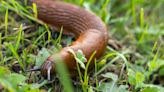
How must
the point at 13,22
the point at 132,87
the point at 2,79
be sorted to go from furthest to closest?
the point at 13,22 → the point at 132,87 → the point at 2,79

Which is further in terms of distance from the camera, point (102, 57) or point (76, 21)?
point (76, 21)

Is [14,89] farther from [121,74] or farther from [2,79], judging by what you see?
[121,74]

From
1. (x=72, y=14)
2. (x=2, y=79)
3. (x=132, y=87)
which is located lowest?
(x=132, y=87)

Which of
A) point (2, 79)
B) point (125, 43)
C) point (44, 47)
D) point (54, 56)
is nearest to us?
point (2, 79)

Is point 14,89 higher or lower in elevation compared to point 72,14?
lower

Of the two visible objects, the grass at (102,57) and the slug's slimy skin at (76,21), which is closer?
the grass at (102,57)

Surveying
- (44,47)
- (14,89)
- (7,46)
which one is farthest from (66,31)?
(14,89)

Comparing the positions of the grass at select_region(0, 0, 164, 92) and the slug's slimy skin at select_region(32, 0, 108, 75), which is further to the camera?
the slug's slimy skin at select_region(32, 0, 108, 75)

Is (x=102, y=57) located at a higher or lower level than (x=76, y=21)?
lower
